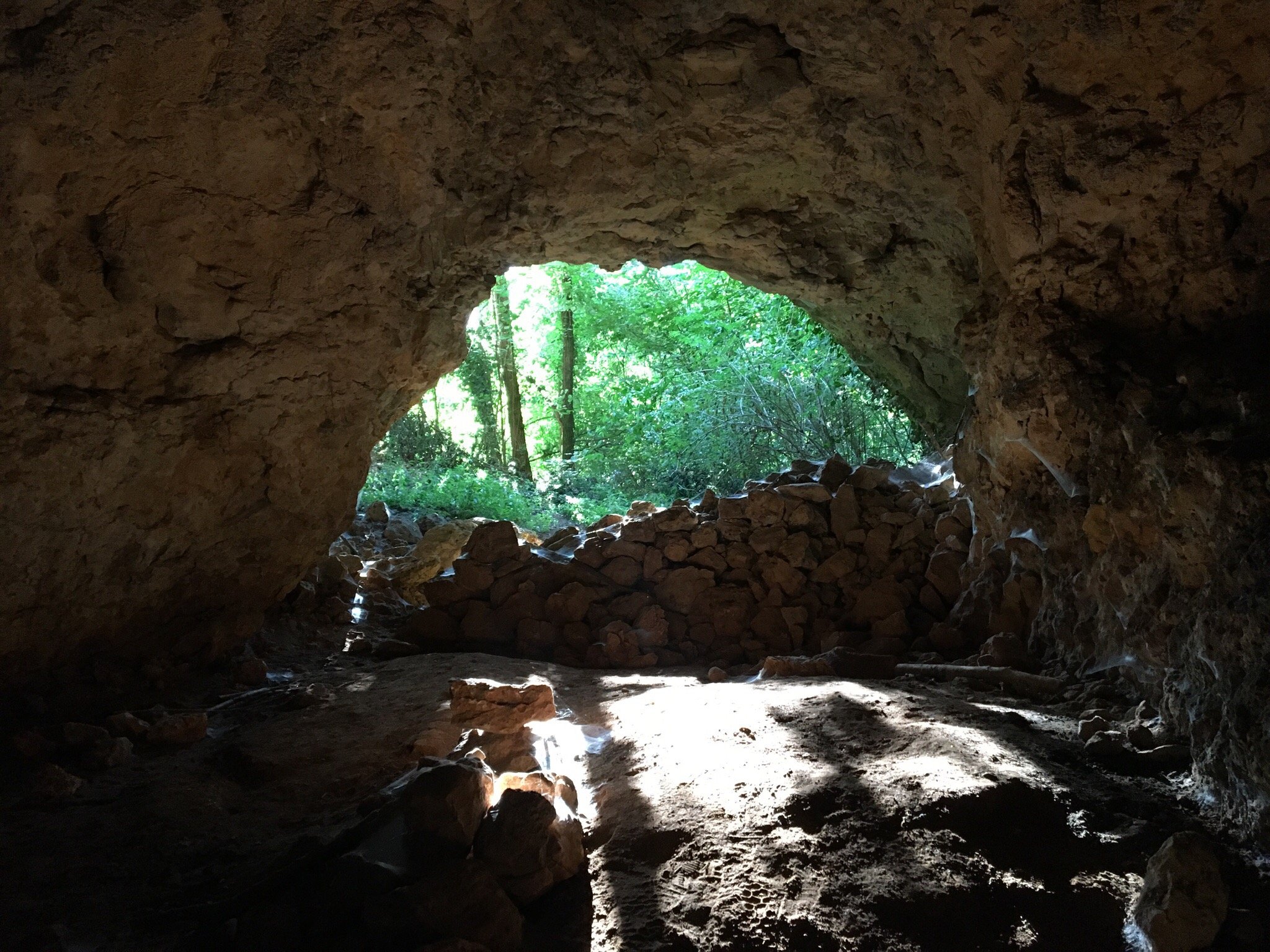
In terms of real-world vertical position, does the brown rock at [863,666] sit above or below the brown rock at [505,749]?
below

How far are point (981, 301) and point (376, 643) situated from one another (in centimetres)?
405

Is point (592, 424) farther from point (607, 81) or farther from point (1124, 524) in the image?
point (1124, 524)

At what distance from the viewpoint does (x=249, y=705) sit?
4.06 metres

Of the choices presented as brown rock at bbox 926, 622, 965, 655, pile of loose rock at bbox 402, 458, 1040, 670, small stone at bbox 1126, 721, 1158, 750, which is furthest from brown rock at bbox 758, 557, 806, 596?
small stone at bbox 1126, 721, 1158, 750

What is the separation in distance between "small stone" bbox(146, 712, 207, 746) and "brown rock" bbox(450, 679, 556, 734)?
1070mm

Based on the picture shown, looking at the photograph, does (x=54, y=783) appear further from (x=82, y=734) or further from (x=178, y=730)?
(x=178, y=730)

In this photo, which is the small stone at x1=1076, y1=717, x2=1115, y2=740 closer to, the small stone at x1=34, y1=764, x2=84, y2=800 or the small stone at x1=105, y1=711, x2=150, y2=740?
the small stone at x1=34, y1=764, x2=84, y2=800

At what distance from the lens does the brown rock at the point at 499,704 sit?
3.46 m

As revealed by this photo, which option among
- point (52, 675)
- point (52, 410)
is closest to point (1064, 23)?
point (52, 410)

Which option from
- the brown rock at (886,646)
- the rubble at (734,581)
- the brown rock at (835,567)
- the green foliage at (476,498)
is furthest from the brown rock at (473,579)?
the green foliage at (476,498)

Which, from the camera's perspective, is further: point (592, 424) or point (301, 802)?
point (592, 424)

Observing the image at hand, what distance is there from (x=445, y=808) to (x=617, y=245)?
3.71 m

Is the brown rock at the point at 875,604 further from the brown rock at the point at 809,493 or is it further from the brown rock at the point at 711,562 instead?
the brown rock at the point at 711,562

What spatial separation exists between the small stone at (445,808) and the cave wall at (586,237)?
2.07 metres
